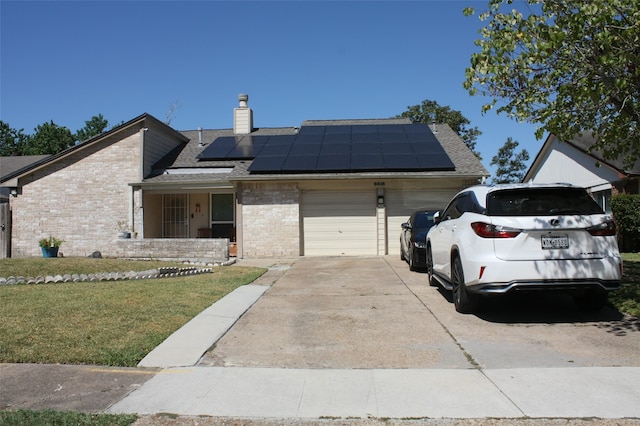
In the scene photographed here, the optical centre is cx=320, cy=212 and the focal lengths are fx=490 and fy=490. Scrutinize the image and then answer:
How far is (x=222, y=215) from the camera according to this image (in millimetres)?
20000

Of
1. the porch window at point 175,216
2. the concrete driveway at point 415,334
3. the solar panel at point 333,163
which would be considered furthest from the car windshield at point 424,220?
the porch window at point 175,216

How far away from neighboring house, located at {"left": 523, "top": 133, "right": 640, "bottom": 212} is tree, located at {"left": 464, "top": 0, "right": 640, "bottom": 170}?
7261 mm

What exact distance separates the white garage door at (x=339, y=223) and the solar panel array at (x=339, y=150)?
1041mm

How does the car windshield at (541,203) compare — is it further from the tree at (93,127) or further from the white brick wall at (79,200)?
the tree at (93,127)

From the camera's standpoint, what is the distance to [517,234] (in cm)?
621

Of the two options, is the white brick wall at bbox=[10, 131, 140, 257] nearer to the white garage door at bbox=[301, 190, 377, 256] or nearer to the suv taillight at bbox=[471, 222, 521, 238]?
the white garage door at bbox=[301, 190, 377, 256]

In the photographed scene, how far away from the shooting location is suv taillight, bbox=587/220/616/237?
6230 millimetres

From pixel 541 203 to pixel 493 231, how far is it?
0.78 metres

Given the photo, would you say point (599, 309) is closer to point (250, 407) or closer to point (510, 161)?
point (250, 407)

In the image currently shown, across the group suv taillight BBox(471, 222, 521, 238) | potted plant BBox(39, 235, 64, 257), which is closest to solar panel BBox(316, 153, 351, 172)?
potted plant BBox(39, 235, 64, 257)

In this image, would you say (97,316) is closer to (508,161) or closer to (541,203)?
(541,203)

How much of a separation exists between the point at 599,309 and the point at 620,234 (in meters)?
11.3

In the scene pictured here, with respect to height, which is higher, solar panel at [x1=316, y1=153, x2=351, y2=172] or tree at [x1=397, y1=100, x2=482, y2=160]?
tree at [x1=397, y1=100, x2=482, y2=160]

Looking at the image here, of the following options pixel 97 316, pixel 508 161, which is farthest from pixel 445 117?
pixel 97 316
